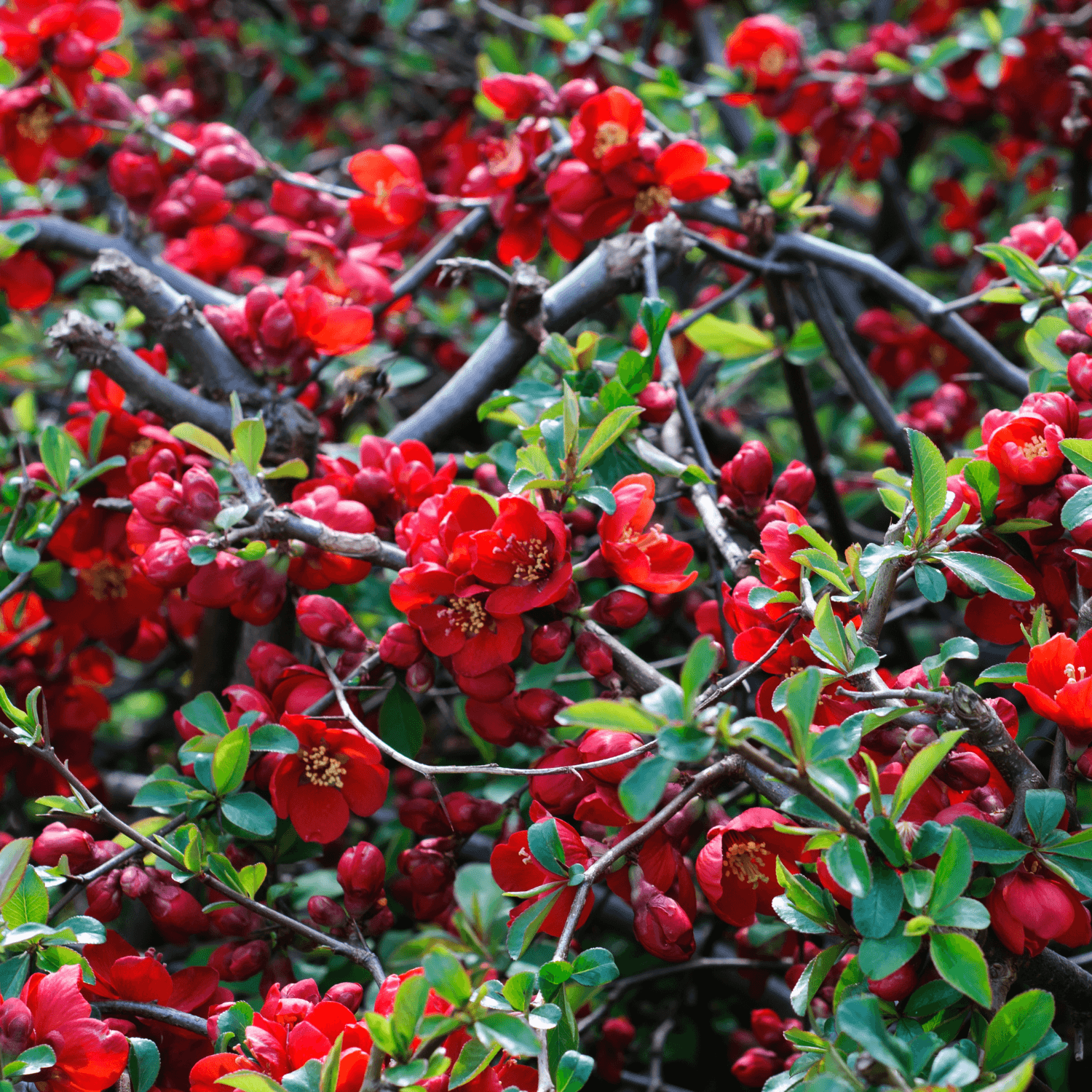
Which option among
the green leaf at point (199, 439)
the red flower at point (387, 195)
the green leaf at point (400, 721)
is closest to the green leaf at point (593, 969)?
the green leaf at point (400, 721)

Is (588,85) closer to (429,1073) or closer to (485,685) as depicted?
(485,685)

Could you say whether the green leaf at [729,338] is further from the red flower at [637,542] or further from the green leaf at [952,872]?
the green leaf at [952,872]

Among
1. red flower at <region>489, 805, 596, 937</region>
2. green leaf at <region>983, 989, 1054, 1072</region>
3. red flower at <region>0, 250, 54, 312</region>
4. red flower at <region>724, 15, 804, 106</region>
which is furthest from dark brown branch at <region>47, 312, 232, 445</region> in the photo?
red flower at <region>724, 15, 804, 106</region>

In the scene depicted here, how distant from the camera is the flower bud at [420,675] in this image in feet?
2.96

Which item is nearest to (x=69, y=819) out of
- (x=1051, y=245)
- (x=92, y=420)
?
(x=92, y=420)

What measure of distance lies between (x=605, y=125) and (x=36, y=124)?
0.88m

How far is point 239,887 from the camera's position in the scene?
0.84 m

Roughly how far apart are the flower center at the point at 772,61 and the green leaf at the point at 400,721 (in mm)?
1413

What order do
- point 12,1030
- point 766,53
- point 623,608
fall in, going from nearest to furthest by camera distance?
point 12,1030 < point 623,608 < point 766,53

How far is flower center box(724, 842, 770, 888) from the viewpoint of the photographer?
78cm

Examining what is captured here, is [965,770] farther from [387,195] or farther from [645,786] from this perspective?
[387,195]

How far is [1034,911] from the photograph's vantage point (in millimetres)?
646

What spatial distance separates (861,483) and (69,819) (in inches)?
51.9

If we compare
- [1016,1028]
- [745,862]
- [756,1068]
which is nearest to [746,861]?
[745,862]
